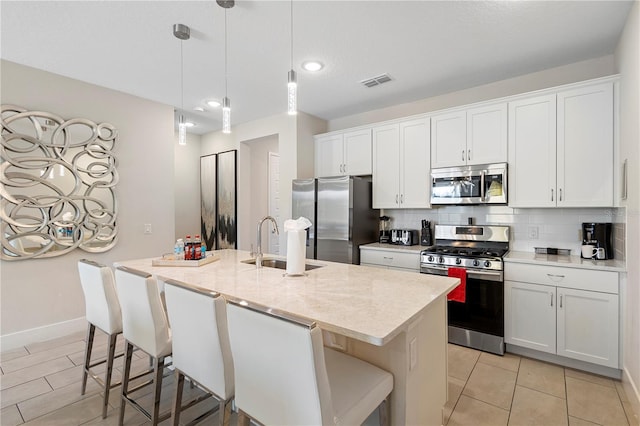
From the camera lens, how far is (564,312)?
2594 mm

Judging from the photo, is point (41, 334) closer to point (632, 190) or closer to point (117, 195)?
point (117, 195)

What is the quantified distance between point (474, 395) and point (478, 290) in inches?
38.7

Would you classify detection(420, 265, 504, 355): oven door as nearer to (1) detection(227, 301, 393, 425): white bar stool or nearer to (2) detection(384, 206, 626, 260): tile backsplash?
(2) detection(384, 206, 626, 260): tile backsplash

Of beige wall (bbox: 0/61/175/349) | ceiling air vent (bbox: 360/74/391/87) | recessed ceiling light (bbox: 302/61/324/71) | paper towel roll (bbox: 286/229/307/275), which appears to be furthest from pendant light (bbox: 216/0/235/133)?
beige wall (bbox: 0/61/175/349)

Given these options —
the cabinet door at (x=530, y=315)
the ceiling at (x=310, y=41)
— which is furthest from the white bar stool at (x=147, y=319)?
the cabinet door at (x=530, y=315)

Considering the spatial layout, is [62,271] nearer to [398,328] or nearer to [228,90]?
[228,90]

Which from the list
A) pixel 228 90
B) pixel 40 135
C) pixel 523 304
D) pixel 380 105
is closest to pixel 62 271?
pixel 40 135

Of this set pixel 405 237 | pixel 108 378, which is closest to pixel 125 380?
pixel 108 378

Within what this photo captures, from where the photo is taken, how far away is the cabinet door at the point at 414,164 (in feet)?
11.9

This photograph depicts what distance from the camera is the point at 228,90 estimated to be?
367 centimetres

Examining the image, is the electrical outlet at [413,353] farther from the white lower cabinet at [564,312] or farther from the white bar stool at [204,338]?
the white lower cabinet at [564,312]

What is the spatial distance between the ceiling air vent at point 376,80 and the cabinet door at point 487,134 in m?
0.95

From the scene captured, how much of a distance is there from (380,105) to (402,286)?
310cm

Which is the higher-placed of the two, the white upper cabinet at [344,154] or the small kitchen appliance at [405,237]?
the white upper cabinet at [344,154]
